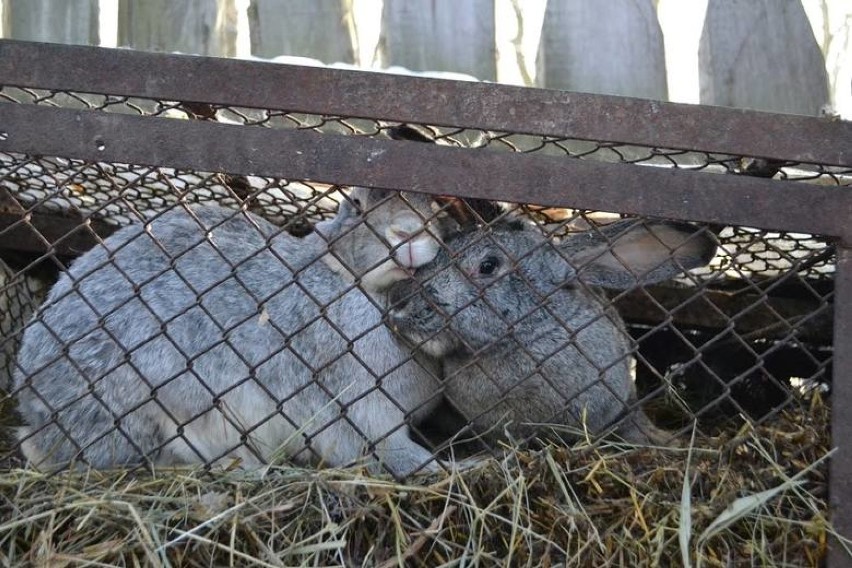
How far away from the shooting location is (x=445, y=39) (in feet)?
11.7

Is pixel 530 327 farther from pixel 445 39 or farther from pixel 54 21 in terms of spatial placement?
pixel 54 21

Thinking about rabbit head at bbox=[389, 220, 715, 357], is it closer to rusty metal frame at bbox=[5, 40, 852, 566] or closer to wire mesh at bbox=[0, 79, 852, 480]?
wire mesh at bbox=[0, 79, 852, 480]

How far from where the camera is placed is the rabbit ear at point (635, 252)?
118 inches

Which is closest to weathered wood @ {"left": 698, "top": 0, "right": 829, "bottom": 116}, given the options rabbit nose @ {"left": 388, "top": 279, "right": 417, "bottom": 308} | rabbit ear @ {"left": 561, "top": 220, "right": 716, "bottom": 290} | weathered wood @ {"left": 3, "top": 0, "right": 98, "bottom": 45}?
rabbit ear @ {"left": 561, "top": 220, "right": 716, "bottom": 290}

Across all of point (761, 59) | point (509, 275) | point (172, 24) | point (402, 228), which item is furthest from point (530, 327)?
point (172, 24)

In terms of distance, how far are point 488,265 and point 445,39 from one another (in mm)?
793

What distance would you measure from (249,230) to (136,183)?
440 millimetres

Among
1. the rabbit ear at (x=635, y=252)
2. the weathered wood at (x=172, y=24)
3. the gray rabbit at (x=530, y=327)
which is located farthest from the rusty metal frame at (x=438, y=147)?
the weathered wood at (x=172, y=24)

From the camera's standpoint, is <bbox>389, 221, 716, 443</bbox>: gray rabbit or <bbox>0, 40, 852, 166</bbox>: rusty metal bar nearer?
<bbox>0, 40, 852, 166</bbox>: rusty metal bar

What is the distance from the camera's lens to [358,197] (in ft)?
11.7

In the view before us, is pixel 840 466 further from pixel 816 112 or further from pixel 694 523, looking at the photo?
pixel 816 112

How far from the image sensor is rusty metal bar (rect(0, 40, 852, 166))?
263cm

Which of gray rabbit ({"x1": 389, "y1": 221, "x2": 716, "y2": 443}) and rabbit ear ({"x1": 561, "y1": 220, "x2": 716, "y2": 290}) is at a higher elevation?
rabbit ear ({"x1": 561, "y1": 220, "x2": 716, "y2": 290})

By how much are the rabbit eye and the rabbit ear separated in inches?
9.6
